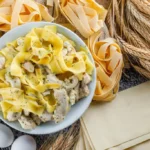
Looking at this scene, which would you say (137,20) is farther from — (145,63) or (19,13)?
(19,13)

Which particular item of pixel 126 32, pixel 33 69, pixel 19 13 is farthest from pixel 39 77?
pixel 126 32

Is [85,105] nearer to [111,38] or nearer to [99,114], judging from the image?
[99,114]

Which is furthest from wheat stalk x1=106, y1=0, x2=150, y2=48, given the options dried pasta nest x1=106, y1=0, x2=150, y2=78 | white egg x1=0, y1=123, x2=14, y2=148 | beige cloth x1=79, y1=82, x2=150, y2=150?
white egg x1=0, y1=123, x2=14, y2=148

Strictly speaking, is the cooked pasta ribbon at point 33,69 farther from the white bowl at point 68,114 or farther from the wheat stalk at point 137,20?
the wheat stalk at point 137,20

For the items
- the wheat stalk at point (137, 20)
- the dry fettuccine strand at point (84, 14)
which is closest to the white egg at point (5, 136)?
the dry fettuccine strand at point (84, 14)

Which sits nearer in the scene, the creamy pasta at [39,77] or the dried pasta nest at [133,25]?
the creamy pasta at [39,77]

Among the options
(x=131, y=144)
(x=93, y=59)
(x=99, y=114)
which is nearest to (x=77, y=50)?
(x=93, y=59)

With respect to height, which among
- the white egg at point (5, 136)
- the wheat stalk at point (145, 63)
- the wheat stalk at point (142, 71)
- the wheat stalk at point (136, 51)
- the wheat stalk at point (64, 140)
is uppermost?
the wheat stalk at point (136, 51)
